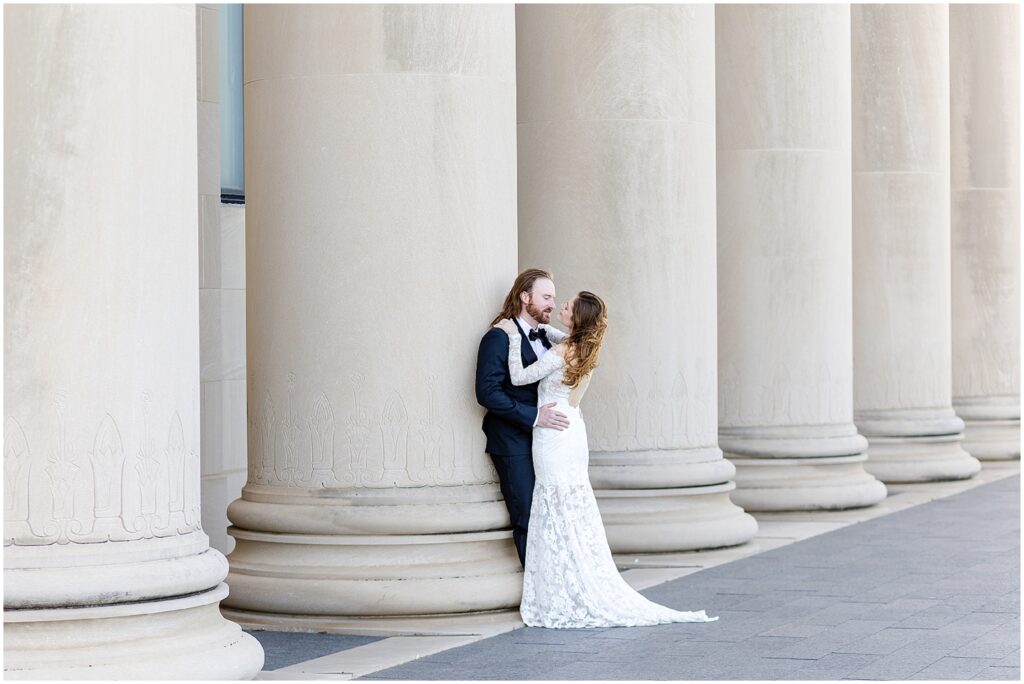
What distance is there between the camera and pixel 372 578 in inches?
851

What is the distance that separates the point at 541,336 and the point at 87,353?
8054 mm

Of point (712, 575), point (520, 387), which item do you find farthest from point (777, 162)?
point (520, 387)

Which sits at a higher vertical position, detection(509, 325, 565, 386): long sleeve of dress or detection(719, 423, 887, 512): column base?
detection(509, 325, 565, 386): long sleeve of dress

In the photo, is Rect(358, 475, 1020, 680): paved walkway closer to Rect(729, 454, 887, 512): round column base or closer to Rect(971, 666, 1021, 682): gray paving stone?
Rect(971, 666, 1021, 682): gray paving stone

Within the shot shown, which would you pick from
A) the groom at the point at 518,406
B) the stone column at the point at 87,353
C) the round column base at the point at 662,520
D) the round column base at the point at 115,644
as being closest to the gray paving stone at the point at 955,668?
the groom at the point at 518,406

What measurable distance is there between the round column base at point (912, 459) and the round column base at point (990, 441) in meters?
5.74

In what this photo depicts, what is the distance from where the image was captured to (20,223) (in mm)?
15961

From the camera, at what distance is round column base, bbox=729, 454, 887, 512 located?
116 feet

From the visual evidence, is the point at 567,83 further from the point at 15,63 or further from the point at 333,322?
the point at 15,63

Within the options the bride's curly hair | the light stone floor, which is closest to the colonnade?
the light stone floor

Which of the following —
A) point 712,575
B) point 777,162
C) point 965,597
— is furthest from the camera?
point 777,162

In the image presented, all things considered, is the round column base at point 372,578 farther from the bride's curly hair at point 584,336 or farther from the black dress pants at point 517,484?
the bride's curly hair at point 584,336

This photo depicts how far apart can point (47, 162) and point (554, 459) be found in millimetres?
8693

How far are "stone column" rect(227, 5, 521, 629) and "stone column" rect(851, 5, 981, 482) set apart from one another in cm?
2224
